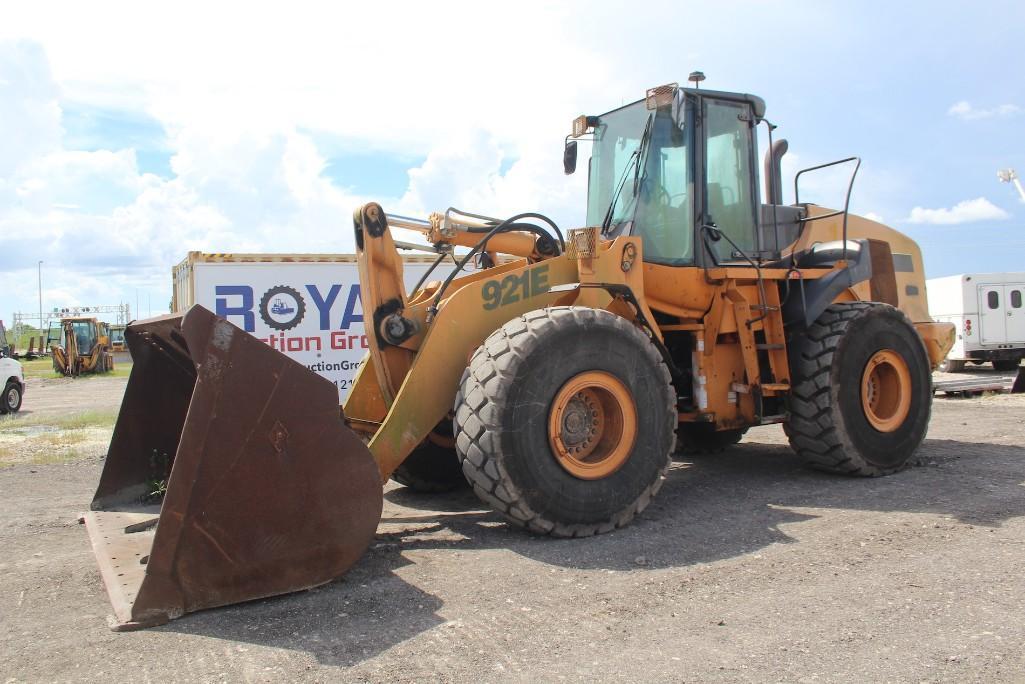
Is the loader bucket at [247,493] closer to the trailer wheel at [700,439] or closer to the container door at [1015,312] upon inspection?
the trailer wheel at [700,439]

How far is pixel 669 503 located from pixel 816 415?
1.50m

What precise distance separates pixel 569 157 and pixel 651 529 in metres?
3.52

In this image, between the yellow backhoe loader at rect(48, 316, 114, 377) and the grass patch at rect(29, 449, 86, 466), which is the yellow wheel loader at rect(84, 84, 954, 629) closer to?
the grass patch at rect(29, 449, 86, 466)

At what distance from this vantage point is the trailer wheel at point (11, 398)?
1750 cm

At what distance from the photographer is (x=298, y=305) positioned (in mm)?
11461

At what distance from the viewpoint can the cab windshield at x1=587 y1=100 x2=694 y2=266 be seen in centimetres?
636

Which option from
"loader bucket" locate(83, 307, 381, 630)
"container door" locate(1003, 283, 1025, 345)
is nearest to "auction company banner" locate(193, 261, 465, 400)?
"loader bucket" locate(83, 307, 381, 630)

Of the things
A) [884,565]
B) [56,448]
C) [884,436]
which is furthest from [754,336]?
[56,448]

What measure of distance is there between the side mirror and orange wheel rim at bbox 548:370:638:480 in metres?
2.76

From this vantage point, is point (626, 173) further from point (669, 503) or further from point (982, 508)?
point (982, 508)

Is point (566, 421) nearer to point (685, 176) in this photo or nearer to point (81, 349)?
point (685, 176)

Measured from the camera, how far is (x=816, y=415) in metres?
6.47

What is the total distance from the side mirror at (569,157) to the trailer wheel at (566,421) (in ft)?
8.07

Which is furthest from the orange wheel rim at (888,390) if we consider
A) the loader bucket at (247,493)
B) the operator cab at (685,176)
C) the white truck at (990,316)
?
the white truck at (990,316)
